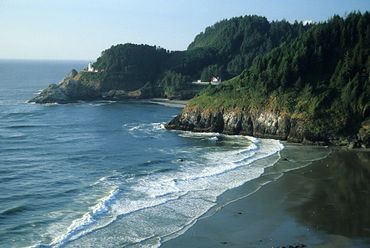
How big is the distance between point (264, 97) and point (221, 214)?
41.0 metres

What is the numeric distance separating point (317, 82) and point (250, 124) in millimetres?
11987

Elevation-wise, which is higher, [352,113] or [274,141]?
[352,113]

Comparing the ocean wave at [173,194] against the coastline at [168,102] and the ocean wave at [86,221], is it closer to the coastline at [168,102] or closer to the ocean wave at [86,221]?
the ocean wave at [86,221]

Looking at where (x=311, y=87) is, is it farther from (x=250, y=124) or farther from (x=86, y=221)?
(x=86, y=221)

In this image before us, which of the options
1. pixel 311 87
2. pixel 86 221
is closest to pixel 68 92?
pixel 311 87

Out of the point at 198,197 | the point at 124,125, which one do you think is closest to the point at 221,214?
the point at 198,197

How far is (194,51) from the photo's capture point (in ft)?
520

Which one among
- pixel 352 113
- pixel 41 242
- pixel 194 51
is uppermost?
pixel 194 51

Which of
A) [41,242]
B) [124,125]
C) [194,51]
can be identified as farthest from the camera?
[194,51]

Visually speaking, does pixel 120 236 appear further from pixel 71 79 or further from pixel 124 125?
pixel 71 79

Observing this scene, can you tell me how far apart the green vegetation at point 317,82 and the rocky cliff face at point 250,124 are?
0.93 meters

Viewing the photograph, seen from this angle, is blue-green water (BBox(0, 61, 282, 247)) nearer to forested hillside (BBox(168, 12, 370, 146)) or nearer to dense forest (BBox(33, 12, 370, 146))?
dense forest (BBox(33, 12, 370, 146))

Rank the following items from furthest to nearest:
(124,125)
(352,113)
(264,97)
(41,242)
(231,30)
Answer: (231,30) → (124,125) → (264,97) → (352,113) → (41,242)

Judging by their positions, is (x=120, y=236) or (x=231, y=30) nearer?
(x=120, y=236)
